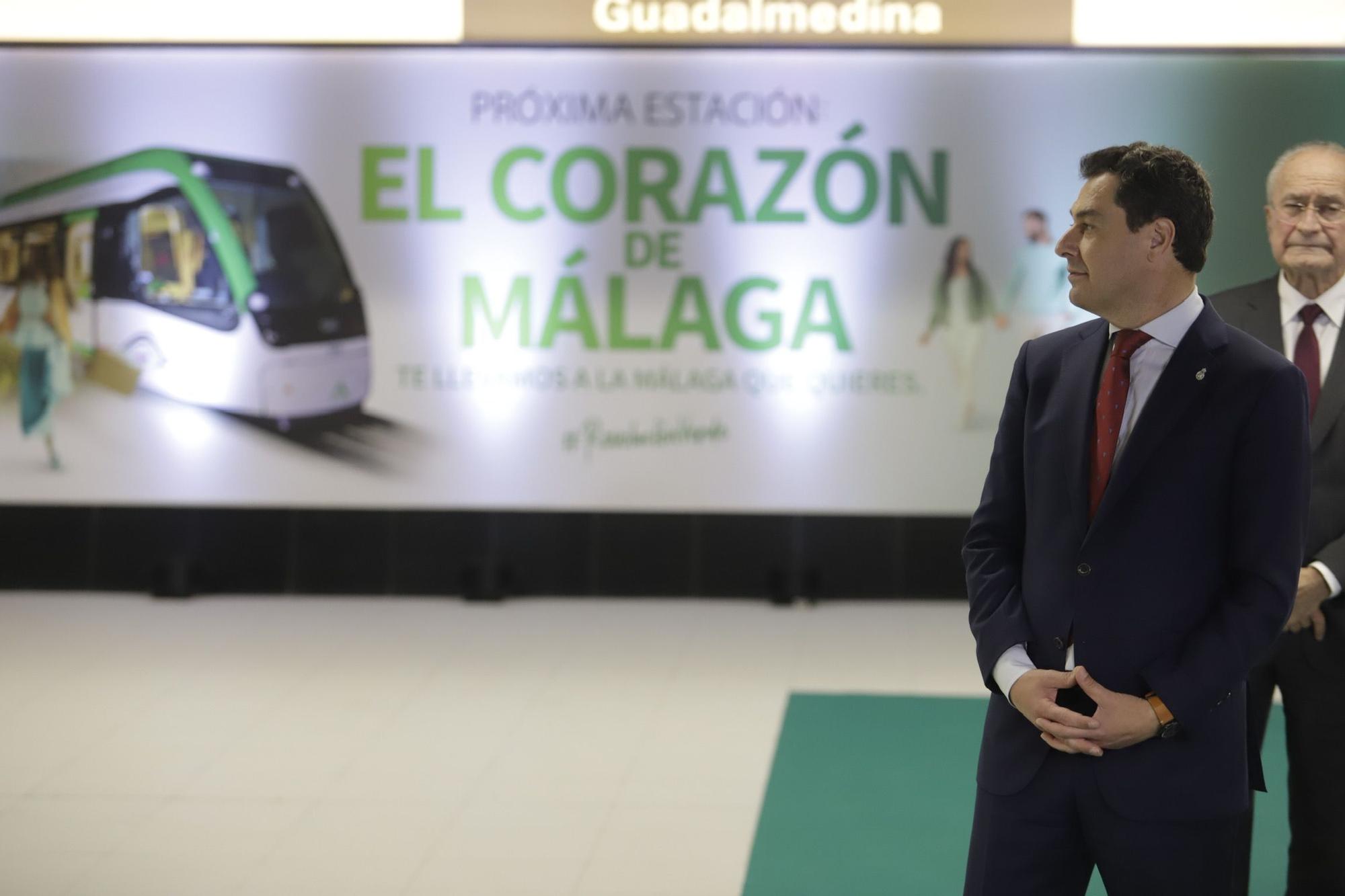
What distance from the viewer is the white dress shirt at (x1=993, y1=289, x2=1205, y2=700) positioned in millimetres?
1944

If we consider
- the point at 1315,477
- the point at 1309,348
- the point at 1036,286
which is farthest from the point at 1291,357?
the point at 1036,286

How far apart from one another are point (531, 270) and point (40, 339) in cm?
231

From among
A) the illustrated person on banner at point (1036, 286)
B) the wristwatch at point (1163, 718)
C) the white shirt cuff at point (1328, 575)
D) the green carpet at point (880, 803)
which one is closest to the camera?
the wristwatch at point (1163, 718)

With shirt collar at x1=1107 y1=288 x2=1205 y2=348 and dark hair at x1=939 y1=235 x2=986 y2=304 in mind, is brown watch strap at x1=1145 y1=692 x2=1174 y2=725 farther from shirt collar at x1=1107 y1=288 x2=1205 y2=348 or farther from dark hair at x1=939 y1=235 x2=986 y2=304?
dark hair at x1=939 y1=235 x2=986 y2=304

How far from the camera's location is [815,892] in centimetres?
352

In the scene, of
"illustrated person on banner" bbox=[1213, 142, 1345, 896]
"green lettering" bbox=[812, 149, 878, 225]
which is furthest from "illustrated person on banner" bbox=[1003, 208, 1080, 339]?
"illustrated person on banner" bbox=[1213, 142, 1345, 896]

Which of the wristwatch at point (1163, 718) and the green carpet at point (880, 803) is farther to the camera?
the green carpet at point (880, 803)

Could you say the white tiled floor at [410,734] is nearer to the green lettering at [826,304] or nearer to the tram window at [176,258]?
the green lettering at [826,304]

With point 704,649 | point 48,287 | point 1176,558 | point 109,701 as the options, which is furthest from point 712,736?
point 48,287

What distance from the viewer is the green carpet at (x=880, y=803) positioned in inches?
142

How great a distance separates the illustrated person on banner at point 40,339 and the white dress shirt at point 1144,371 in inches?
230

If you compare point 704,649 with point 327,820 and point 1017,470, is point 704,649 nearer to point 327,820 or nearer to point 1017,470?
point 327,820

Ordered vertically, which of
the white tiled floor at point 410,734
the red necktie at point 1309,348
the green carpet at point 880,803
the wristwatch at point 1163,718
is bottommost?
the green carpet at point 880,803

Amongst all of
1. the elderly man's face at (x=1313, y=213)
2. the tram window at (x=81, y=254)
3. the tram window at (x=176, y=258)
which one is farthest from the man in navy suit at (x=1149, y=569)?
the tram window at (x=81, y=254)
